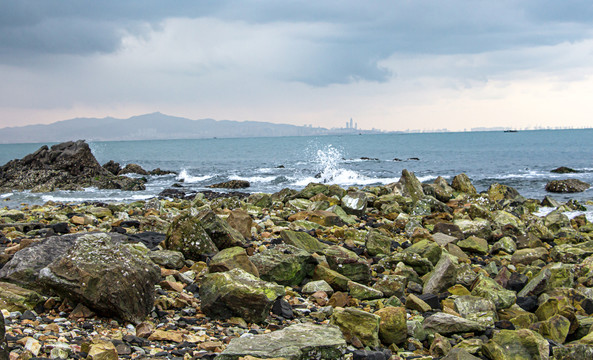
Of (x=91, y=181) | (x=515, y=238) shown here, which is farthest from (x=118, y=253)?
(x=91, y=181)

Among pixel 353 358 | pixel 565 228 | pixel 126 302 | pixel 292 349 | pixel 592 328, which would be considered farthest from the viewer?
pixel 565 228

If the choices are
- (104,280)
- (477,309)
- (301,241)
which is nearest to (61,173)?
(301,241)

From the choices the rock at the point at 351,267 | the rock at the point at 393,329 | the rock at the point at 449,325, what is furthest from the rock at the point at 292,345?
the rock at the point at 351,267

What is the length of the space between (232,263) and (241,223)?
3.18 metres

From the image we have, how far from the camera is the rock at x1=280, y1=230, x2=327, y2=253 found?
8547 mm

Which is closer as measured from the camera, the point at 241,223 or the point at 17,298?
the point at 17,298

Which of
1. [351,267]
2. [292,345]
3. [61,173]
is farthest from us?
[61,173]

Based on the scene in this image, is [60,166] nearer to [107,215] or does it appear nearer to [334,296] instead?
[107,215]

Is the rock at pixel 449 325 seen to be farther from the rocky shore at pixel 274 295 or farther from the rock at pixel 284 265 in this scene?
the rock at pixel 284 265

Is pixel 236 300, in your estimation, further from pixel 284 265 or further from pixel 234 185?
pixel 234 185

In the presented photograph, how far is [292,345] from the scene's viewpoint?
4281mm

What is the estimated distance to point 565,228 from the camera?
1340 cm

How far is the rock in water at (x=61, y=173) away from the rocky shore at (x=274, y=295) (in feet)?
70.2

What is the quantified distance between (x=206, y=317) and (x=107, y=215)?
7.86 m
